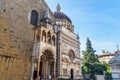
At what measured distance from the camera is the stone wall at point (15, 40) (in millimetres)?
12336

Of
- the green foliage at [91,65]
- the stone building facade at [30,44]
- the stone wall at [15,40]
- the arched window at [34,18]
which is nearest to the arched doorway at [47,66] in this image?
the stone building facade at [30,44]

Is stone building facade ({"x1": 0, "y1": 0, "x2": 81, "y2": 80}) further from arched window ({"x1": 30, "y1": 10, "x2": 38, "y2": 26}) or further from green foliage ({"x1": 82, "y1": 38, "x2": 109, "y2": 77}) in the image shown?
green foliage ({"x1": 82, "y1": 38, "x2": 109, "y2": 77})

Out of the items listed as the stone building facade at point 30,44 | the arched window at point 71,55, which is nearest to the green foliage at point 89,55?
the arched window at point 71,55

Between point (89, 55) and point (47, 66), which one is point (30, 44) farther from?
point (89, 55)

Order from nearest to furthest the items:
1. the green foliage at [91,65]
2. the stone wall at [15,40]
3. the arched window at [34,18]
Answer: the stone wall at [15,40] < the arched window at [34,18] < the green foliage at [91,65]

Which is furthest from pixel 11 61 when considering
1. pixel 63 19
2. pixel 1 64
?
pixel 63 19

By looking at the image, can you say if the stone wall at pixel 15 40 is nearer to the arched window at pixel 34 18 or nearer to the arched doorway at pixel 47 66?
the arched window at pixel 34 18

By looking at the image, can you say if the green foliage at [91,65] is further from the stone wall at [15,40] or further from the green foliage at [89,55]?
the stone wall at [15,40]

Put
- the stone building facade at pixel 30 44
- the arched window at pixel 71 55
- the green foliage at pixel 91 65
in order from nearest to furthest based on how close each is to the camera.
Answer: the stone building facade at pixel 30 44 < the arched window at pixel 71 55 < the green foliage at pixel 91 65

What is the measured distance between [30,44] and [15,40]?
75.8 inches

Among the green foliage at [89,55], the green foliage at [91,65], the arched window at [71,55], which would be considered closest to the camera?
the arched window at [71,55]

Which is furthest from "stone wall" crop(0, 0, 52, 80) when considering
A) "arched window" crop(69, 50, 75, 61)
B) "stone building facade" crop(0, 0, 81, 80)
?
"arched window" crop(69, 50, 75, 61)

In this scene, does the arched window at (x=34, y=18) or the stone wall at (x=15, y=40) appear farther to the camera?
the arched window at (x=34, y=18)

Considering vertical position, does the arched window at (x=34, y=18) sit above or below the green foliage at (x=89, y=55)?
above
